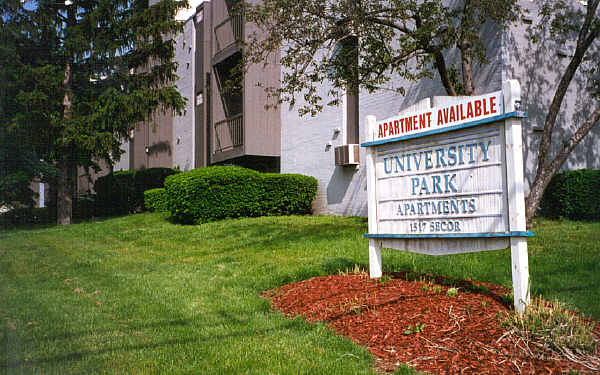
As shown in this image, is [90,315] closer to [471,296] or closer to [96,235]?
[471,296]

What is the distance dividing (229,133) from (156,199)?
388 centimetres

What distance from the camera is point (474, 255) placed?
25.2ft

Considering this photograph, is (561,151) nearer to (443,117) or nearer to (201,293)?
(443,117)

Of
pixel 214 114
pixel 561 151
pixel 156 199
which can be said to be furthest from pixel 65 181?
pixel 561 151

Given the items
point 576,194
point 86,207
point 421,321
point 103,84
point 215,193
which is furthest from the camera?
point 86,207

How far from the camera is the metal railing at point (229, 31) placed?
59.1ft

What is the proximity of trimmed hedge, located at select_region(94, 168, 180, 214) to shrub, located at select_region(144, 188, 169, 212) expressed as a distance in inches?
59.5

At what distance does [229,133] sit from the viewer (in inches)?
733

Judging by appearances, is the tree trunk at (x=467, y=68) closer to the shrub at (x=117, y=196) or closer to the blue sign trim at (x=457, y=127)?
the blue sign trim at (x=457, y=127)

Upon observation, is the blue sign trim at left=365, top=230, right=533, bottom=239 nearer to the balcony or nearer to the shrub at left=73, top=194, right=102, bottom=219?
the balcony

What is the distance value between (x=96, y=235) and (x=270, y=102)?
22.6 feet

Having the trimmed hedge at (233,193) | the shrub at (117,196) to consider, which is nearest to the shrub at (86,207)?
the shrub at (117,196)

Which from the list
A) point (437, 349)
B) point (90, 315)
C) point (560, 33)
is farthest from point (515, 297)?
point (560, 33)

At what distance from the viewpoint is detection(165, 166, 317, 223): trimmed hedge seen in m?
14.3
